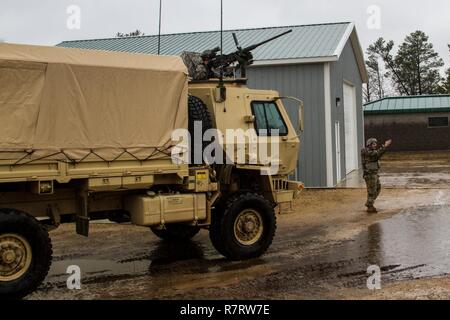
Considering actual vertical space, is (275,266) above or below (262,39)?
below

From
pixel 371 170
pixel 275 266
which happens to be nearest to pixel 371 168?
pixel 371 170

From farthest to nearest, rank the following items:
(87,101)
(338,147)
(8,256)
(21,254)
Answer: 1. (338,147)
2. (87,101)
3. (21,254)
4. (8,256)

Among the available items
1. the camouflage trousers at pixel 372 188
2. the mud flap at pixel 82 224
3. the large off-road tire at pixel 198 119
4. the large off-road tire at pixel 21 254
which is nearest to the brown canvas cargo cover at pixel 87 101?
the large off-road tire at pixel 198 119

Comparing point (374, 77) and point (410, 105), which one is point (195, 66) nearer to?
point (410, 105)

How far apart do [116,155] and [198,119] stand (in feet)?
5.64

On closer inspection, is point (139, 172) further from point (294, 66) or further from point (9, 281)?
point (294, 66)

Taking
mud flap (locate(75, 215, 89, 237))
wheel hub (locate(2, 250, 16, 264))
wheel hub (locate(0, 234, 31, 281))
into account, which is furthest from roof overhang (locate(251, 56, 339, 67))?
wheel hub (locate(2, 250, 16, 264))

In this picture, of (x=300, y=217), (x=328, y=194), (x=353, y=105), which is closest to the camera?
(x=300, y=217)

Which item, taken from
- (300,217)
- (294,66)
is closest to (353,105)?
(294,66)

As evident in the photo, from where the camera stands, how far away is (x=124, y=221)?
8781 mm

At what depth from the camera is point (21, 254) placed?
22.5ft

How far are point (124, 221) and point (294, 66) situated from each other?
10787mm

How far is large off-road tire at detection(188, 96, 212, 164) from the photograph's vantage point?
28.8 ft
